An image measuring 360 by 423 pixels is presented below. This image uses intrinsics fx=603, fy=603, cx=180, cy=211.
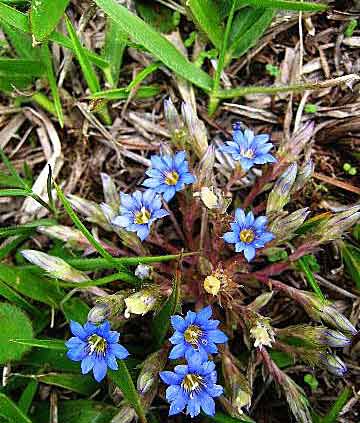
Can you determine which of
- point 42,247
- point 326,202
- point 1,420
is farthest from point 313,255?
point 1,420

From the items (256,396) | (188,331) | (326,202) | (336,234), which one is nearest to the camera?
(188,331)

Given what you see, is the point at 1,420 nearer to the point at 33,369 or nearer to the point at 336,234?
the point at 33,369

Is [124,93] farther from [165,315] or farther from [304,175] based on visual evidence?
[165,315]

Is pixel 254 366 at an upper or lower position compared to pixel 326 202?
lower

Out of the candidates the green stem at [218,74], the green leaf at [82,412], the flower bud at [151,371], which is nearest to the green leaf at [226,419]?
the flower bud at [151,371]

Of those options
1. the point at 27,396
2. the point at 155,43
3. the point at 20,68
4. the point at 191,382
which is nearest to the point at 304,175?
the point at 155,43

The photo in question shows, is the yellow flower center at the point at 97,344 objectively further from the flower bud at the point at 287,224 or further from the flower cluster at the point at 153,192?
the flower bud at the point at 287,224
